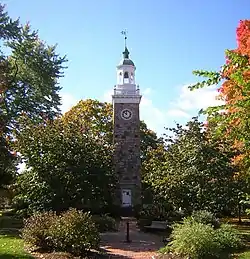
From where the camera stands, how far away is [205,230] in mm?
10766

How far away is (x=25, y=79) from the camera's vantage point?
24.6 m

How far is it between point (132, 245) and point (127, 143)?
15484 mm

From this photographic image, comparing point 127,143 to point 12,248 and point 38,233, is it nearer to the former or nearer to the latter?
point 38,233

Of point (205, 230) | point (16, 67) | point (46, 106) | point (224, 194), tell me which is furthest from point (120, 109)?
point (205, 230)

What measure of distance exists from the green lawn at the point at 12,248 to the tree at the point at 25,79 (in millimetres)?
9879

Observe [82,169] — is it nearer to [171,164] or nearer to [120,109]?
[171,164]

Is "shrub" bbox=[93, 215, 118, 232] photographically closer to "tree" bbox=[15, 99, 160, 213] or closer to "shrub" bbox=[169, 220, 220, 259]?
"tree" bbox=[15, 99, 160, 213]

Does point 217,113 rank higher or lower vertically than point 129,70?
lower

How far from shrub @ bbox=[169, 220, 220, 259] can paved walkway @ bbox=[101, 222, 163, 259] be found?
104 centimetres

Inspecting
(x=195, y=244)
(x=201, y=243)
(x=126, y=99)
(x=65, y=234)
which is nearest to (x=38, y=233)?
(x=65, y=234)

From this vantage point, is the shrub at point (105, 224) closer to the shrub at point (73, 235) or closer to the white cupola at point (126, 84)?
the shrub at point (73, 235)

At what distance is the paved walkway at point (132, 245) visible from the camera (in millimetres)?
11679

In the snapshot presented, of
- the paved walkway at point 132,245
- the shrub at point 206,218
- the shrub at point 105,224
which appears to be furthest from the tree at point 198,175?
the shrub at point 105,224

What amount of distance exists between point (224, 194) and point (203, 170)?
1203 mm
